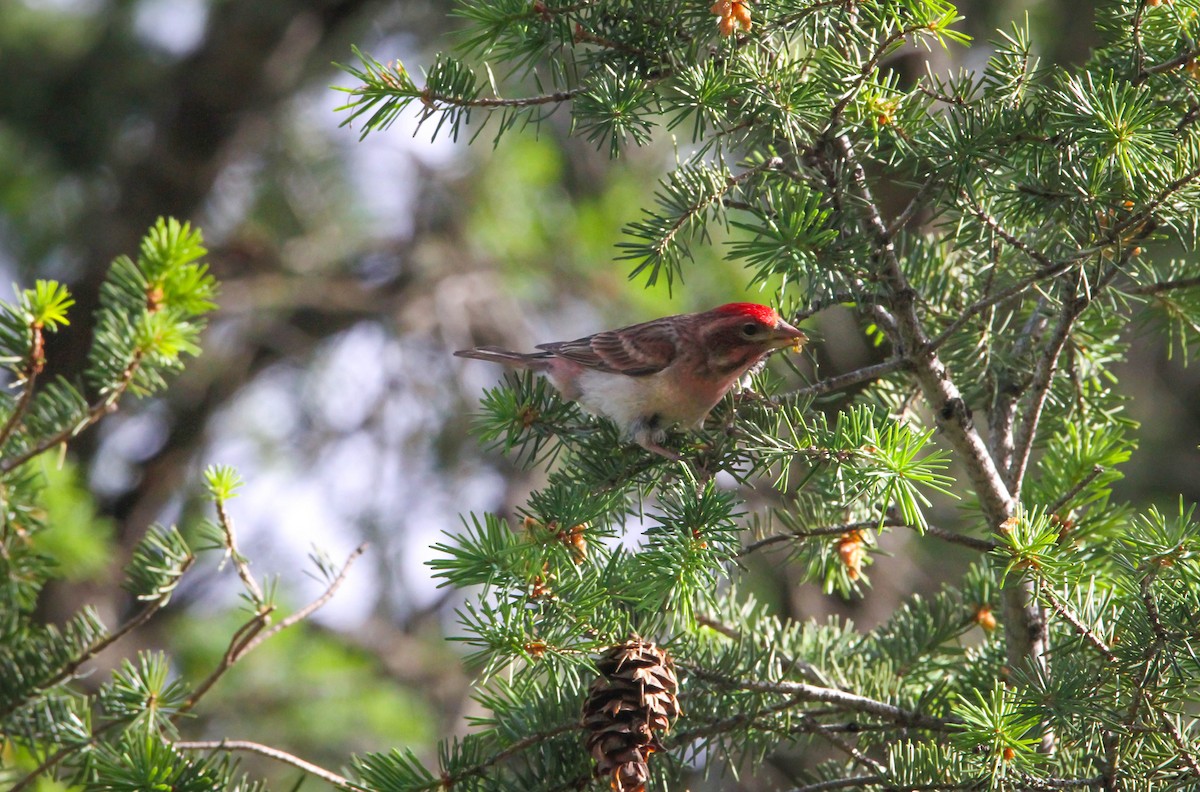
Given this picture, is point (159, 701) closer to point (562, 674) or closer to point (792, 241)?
point (562, 674)

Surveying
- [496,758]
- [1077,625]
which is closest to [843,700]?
[1077,625]

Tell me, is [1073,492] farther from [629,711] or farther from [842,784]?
[629,711]

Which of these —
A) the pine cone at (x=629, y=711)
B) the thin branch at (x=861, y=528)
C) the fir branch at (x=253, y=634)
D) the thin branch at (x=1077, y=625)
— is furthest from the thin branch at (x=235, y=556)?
the thin branch at (x=1077, y=625)

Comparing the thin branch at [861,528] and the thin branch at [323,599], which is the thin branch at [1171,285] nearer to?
the thin branch at [861,528]

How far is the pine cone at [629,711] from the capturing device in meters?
2.19

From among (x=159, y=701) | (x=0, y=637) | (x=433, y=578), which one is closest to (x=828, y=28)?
(x=433, y=578)

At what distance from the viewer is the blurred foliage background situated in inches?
244

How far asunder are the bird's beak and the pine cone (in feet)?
3.19

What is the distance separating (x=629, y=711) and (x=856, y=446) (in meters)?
0.74

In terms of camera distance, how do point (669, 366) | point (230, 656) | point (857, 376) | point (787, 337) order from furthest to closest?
1. point (669, 366)
2. point (787, 337)
3. point (230, 656)
4. point (857, 376)

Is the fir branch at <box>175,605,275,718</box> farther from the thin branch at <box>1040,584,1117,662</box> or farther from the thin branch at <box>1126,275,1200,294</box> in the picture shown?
the thin branch at <box>1126,275,1200,294</box>

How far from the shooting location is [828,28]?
234cm

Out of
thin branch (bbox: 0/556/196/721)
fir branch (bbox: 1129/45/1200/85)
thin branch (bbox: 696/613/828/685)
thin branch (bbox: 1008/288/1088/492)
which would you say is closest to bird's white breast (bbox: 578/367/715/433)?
thin branch (bbox: 696/613/828/685)

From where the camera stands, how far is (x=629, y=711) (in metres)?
2.21
